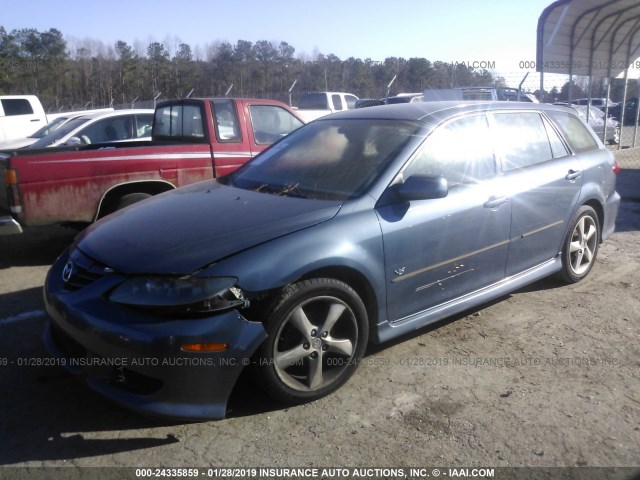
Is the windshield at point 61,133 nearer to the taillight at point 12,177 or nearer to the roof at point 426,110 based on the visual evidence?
the taillight at point 12,177

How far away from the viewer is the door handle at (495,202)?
13.1 feet

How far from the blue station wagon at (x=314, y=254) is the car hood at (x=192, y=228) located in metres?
0.01

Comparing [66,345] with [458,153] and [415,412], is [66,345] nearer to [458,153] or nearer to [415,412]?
[415,412]

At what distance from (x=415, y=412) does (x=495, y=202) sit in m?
1.68

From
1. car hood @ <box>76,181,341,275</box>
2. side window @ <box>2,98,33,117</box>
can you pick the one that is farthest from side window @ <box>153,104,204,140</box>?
side window @ <box>2,98,33,117</box>

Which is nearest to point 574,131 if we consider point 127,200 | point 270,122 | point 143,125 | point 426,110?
point 426,110

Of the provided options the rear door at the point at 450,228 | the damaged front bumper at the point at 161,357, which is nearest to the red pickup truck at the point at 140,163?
the damaged front bumper at the point at 161,357

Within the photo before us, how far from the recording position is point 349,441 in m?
2.89

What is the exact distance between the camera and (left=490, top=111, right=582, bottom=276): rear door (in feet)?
14.1

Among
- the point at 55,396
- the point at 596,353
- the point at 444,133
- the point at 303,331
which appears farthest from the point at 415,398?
the point at 55,396

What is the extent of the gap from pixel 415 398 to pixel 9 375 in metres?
2.49

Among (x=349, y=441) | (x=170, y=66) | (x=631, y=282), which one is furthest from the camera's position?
(x=170, y=66)

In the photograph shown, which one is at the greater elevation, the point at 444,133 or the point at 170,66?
the point at 170,66

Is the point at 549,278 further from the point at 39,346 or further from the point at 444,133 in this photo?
the point at 39,346
